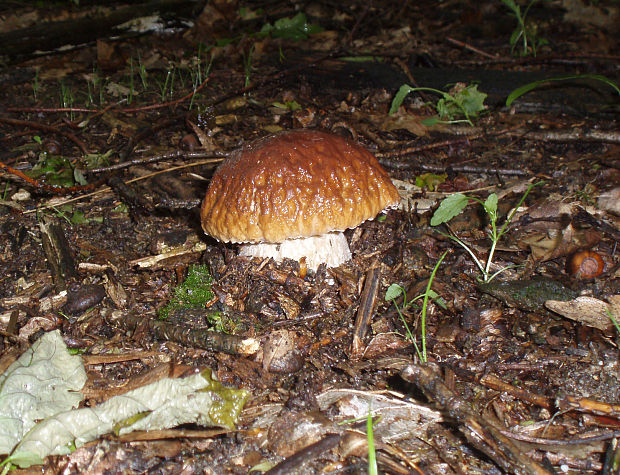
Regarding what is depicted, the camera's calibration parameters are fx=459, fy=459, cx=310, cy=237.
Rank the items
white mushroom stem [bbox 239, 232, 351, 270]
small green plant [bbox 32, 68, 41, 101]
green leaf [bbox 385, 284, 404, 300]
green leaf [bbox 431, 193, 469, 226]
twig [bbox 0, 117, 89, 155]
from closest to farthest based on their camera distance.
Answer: green leaf [bbox 385, 284, 404, 300] < white mushroom stem [bbox 239, 232, 351, 270] < green leaf [bbox 431, 193, 469, 226] < twig [bbox 0, 117, 89, 155] < small green plant [bbox 32, 68, 41, 101]

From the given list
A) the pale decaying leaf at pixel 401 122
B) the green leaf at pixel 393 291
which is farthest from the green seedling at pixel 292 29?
the green leaf at pixel 393 291

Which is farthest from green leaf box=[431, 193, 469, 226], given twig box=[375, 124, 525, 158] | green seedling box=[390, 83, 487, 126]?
green seedling box=[390, 83, 487, 126]

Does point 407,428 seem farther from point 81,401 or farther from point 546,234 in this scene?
point 546,234

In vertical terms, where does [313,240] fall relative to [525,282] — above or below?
above

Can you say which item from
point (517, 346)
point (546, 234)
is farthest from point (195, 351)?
point (546, 234)

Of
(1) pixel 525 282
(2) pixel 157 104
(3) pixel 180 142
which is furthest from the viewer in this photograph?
(2) pixel 157 104

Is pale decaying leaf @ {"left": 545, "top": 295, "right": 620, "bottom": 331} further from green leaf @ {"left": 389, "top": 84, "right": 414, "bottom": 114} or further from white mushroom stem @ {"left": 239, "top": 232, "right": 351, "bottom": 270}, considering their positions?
green leaf @ {"left": 389, "top": 84, "right": 414, "bottom": 114}
